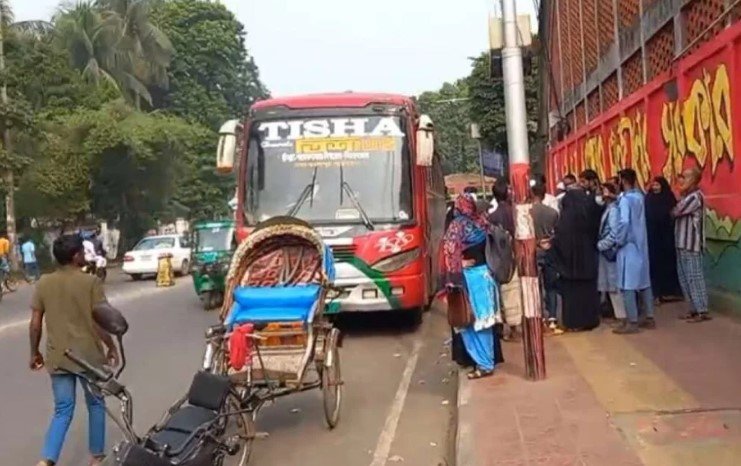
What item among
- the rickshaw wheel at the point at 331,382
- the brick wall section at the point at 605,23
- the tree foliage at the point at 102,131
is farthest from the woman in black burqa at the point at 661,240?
the tree foliage at the point at 102,131

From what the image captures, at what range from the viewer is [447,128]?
80438mm

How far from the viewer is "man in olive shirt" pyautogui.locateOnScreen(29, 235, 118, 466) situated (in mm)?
6656

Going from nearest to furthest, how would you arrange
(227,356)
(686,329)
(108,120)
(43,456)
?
1. (43,456)
2. (227,356)
3. (686,329)
4. (108,120)

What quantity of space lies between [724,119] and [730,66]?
71 centimetres

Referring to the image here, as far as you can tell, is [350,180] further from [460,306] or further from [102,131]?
[102,131]

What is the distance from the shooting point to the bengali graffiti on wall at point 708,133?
1116 cm

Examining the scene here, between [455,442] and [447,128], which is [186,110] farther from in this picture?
[455,442]

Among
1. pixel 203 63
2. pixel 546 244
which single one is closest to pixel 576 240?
pixel 546 244

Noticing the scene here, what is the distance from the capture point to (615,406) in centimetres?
750

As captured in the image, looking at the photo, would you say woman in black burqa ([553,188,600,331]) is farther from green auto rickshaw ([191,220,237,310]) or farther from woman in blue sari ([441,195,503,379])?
green auto rickshaw ([191,220,237,310])

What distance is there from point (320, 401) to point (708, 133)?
6.18 meters

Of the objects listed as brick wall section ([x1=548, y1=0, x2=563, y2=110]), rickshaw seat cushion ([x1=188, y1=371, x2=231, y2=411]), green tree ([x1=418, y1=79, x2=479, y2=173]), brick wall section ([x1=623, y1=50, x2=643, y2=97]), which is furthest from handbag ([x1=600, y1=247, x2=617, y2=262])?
green tree ([x1=418, y1=79, x2=479, y2=173])

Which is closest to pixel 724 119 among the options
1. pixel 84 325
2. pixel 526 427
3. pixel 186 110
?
pixel 526 427

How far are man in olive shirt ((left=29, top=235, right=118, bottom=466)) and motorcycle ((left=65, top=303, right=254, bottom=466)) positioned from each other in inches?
7.1
